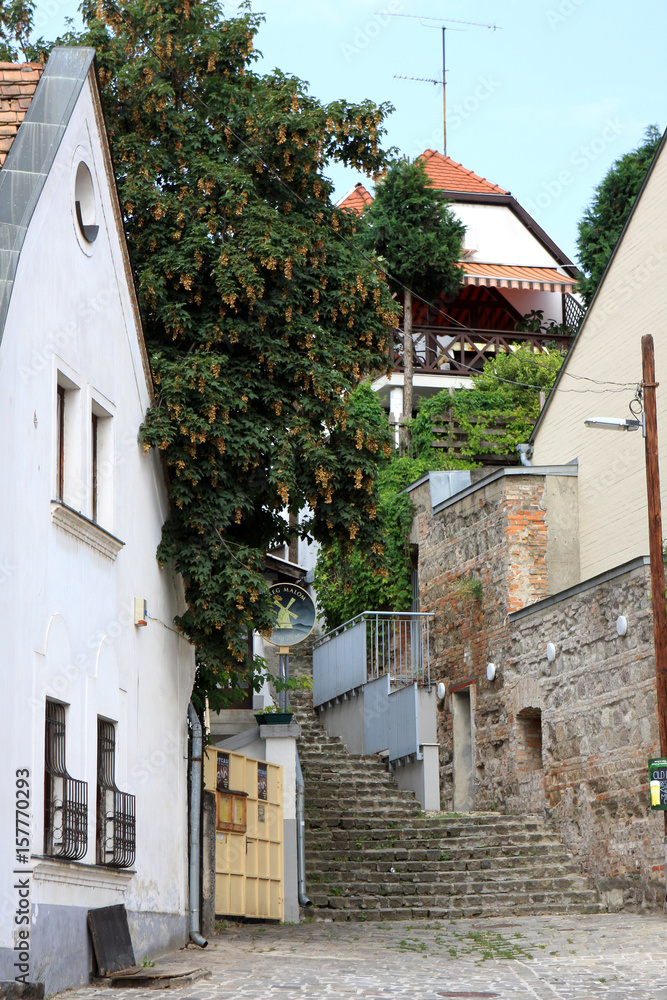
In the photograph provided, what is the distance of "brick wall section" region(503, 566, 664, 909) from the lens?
16.4 m

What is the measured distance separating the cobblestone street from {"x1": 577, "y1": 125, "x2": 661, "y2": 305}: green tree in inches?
646

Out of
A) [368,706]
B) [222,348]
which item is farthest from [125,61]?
[368,706]

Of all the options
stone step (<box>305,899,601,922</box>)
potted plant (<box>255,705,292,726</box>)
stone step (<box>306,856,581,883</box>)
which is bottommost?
stone step (<box>305,899,601,922</box>)

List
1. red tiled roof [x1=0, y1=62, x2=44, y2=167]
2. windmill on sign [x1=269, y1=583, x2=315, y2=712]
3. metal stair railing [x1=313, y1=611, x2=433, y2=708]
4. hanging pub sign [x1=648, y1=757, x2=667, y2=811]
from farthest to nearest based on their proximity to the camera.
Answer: metal stair railing [x1=313, y1=611, x2=433, y2=708], windmill on sign [x1=269, y1=583, x2=315, y2=712], hanging pub sign [x1=648, y1=757, x2=667, y2=811], red tiled roof [x1=0, y1=62, x2=44, y2=167]

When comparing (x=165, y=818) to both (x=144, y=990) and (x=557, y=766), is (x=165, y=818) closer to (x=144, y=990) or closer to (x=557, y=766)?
(x=144, y=990)

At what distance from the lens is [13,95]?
1135cm

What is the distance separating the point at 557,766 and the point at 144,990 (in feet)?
31.3

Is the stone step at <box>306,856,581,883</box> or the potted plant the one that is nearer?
the potted plant

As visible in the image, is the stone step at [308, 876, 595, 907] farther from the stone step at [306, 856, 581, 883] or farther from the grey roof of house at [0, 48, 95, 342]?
the grey roof of house at [0, 48, 95, 342]

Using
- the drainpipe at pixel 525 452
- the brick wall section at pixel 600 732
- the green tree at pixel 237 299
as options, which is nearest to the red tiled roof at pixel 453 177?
the drainpipe at pixel 525 452

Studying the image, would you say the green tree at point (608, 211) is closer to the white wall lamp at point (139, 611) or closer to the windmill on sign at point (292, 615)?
the windmill on sign at point (292, 615)

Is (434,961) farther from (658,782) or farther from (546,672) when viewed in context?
(546,672)

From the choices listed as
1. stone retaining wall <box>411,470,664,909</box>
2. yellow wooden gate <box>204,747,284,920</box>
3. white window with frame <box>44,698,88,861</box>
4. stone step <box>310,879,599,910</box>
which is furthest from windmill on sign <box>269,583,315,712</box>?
white window with frame <box>44,698,88,861</box>

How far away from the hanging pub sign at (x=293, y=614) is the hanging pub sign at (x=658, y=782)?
5.38 metres
